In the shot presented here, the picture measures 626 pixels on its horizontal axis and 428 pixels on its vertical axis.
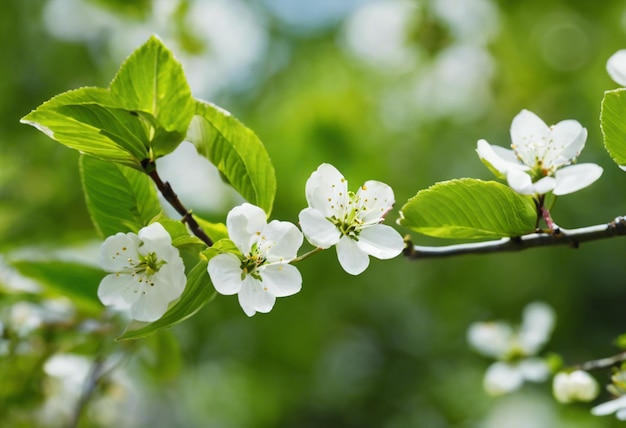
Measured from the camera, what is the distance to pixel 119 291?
47 cm

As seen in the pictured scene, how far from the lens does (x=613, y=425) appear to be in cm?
121

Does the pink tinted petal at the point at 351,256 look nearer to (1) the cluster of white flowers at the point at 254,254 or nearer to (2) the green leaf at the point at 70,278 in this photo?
(1) the cluster of white flowers at the point at 254,254

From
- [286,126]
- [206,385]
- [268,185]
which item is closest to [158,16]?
[286,126]

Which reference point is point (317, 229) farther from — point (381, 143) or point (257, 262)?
point (381, 143)

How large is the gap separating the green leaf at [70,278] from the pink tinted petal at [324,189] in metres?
0.34

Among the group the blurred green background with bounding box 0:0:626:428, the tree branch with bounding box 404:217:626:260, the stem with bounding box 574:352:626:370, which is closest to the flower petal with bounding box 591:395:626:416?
the stem with bounding box 574:352:626:370

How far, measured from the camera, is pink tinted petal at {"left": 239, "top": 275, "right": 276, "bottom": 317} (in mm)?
426

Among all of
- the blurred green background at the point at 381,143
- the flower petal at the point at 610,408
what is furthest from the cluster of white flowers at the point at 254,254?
the blurred green background at the point at 381,143

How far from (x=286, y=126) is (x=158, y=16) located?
1.34 feet

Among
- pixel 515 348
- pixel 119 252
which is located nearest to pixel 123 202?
pixel 119 252

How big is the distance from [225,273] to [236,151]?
0.32ft

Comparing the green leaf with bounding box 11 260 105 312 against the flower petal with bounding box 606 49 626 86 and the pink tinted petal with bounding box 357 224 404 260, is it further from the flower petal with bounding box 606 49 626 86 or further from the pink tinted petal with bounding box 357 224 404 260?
the flower petal with bounding box 606 49 626 86

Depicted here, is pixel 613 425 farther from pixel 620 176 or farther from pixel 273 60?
pixel 273 60

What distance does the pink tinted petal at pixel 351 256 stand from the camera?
44 cm
